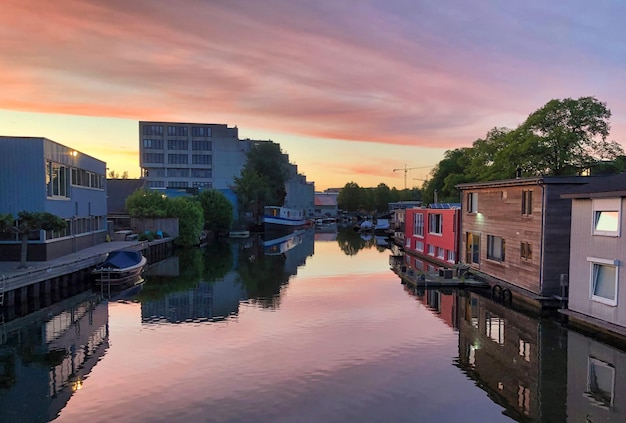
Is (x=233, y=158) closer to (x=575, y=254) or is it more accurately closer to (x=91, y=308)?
(x=91, y=308)

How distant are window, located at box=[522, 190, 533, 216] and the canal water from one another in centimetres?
531

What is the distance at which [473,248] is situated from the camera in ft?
114

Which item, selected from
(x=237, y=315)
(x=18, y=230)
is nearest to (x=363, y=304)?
(x=237, y=315)

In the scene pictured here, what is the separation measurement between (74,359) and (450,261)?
3004cm

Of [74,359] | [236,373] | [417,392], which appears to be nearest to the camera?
[417,392]

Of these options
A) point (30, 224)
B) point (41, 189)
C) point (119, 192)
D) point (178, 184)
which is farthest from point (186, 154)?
point (30, 224)

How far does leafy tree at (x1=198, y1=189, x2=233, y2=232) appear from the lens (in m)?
75.6

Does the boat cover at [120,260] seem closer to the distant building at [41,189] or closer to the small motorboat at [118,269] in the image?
the small motorboat at [118,269]

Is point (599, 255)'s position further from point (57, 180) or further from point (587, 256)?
point (57, 180)

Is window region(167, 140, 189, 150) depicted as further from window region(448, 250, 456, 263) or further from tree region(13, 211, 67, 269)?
tree region(13, 211, 67, 269)

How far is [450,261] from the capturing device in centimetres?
4031

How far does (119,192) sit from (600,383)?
68744 mm

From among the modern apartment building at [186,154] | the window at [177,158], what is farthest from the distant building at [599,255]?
the window at [177,158]

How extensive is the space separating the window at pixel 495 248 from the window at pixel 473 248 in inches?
78.5
